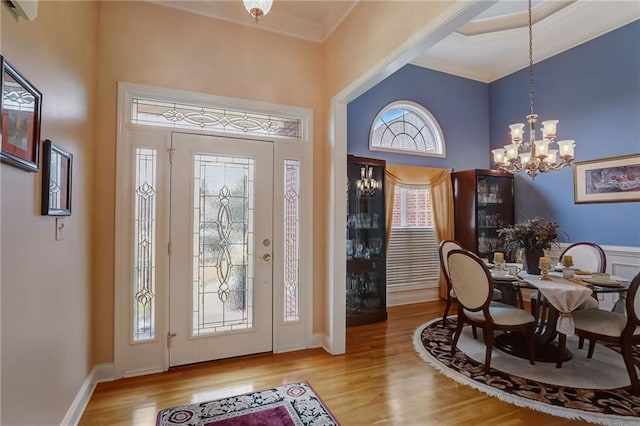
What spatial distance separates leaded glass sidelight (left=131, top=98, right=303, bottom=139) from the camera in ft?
9.30

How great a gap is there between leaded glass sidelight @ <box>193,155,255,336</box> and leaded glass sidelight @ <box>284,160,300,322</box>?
37 centimetres

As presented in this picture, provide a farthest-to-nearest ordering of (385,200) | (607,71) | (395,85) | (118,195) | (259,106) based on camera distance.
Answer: (395,85) → (385,200) → (607,71) → (259,106) → (118,195)

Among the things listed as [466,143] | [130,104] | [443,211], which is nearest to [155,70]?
[130,104]

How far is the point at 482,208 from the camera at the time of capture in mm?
5070

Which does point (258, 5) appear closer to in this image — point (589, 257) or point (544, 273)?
point (544, 273)

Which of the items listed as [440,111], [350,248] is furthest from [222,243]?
[440,111]

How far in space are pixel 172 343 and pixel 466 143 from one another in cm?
543

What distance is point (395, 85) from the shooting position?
16.3ft

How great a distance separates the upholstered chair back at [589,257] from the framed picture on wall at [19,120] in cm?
501

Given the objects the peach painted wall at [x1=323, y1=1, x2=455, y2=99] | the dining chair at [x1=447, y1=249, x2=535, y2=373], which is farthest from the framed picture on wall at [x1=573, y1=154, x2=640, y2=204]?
the peach painted wall at [x1=323, y1=1, x2=455, y2=99]

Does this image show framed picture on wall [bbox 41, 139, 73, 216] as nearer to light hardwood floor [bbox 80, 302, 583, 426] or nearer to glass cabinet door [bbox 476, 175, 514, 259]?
light hardwood floor [bbox 80, 302, 583, 426]

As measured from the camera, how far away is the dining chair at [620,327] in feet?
7.82

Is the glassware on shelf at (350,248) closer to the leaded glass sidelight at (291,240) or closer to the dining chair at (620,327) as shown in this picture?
the leaded glass sidelight at (291,240)

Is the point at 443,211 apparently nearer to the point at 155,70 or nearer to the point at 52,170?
the point at 155,70
